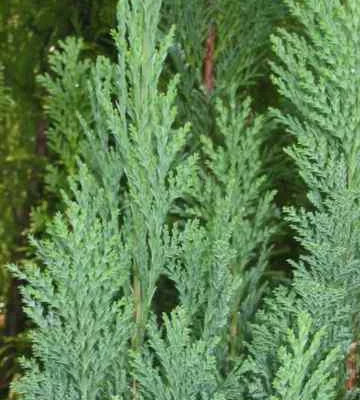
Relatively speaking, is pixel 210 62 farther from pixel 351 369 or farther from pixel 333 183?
pixel 351 369

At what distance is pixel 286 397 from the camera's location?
114 centimetres

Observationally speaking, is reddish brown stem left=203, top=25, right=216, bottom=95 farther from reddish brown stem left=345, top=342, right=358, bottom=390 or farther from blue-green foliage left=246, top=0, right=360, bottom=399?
reddish brown stem left=345, top=342, right=358, bottom=390

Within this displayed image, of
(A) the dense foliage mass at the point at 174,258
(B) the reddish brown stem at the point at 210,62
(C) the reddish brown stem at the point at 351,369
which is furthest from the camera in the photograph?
(B) the reddish brown stem at the point at 210,62

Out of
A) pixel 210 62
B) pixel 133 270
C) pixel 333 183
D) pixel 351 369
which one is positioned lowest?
pixel 351 369

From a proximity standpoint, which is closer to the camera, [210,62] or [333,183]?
[333,183]

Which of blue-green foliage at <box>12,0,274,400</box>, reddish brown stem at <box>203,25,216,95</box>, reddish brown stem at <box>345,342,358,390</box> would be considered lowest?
reddish brown stem at <box>345,342,358,390</box>

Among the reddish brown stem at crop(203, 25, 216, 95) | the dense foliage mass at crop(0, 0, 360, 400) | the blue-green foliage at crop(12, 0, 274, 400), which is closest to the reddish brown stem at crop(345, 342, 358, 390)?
the dense foliage mass at crop(0, 0, 360, 400)

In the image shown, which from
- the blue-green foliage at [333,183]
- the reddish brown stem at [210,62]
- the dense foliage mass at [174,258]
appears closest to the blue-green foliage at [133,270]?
the dense foliage mass at [174,258]

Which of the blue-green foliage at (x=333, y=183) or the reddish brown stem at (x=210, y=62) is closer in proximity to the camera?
the blue-green foliage at (x=333, y=183)

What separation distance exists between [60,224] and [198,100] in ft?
2.56

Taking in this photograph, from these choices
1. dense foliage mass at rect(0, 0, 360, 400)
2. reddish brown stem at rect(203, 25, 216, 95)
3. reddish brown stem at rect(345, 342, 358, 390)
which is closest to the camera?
dense foliage mass at rect(0, 0, 360, 400)

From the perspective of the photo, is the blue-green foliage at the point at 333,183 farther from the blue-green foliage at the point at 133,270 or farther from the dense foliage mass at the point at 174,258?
the blue-green foliage at the point at 133,270

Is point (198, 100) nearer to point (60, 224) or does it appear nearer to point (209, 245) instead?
point (209, 245)

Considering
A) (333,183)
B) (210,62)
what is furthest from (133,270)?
(210,62)
